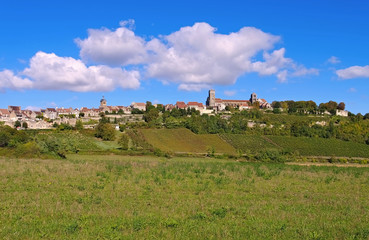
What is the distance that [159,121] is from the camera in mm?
90125

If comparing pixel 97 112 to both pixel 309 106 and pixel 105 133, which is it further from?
pixel 309 106

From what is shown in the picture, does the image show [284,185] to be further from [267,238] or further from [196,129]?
[196,129]

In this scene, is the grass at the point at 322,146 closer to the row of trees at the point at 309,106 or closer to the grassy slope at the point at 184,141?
the grassy slope at the point at 184,141

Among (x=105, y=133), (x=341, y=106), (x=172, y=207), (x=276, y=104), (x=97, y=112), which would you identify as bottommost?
(x=172, y=207)

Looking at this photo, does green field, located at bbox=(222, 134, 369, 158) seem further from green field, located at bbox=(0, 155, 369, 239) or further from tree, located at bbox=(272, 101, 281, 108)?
tree, located at bbox=(272, 101, 281, 108)

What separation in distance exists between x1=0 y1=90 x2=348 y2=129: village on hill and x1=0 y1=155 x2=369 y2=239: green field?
81.0 m

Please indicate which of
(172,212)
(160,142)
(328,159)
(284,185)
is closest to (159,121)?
(160,142)

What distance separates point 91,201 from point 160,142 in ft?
177

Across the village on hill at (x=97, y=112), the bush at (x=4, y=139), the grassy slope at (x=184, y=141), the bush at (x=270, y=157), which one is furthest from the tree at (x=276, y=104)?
the bush at (x=4, y=139)

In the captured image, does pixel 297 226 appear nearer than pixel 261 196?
Yes

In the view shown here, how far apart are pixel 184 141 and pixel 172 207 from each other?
57.5 meters

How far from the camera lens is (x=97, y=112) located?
14462cm

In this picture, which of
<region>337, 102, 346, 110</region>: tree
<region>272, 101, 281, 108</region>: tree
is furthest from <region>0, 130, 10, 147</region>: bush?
<region>337, 102, 346, 110</region>: tree

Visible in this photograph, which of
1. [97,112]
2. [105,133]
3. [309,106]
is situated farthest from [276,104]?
[105,133]
